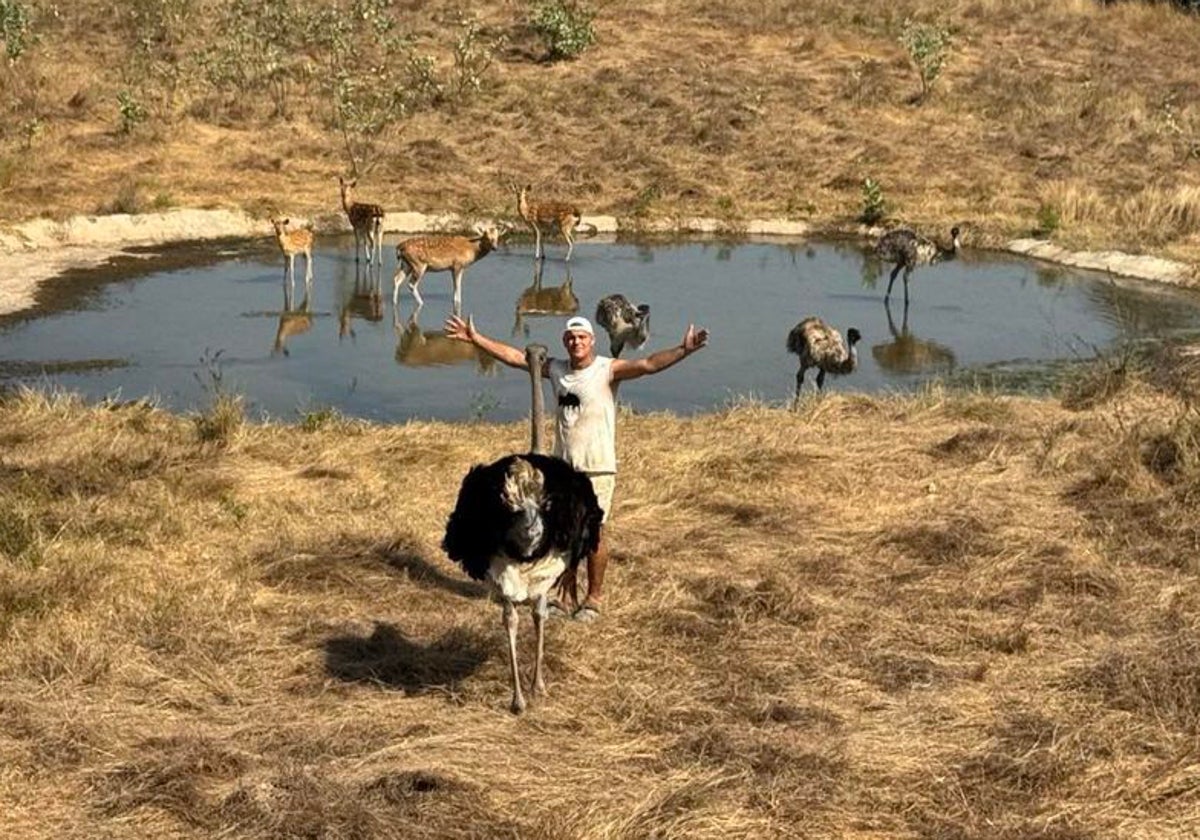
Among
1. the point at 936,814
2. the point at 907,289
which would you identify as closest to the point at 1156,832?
the point at 936,814

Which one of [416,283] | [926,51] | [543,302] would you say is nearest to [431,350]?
[416,283]

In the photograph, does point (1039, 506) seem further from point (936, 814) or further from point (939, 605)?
point (936, 814)

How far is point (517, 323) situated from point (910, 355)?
17.3 ft

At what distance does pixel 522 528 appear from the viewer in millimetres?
7363

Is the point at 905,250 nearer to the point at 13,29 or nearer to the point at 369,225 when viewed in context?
the point at 369,225

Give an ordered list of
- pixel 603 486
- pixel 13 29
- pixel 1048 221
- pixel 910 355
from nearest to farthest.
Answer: pixel 603 486 < pixel 910 355 < pixel 1048 221 < pixel 13 29

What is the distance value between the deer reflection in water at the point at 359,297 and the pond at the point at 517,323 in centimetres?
6

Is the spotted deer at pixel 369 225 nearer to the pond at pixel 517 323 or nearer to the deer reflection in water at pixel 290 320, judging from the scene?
the pond at pixel 517 323

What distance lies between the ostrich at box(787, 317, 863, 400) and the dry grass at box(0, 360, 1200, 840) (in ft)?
9.01

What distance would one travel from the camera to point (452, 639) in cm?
892

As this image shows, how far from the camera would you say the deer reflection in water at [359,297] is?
2014 centimetres

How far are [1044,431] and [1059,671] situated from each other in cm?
567

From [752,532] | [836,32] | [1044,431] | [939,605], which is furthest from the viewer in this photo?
[836,32]

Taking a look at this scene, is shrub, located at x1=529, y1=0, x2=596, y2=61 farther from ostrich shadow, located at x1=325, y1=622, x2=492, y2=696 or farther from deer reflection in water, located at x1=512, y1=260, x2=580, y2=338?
ostrich shadow, located at x1=325, y1=622, x2=492, y2=696
